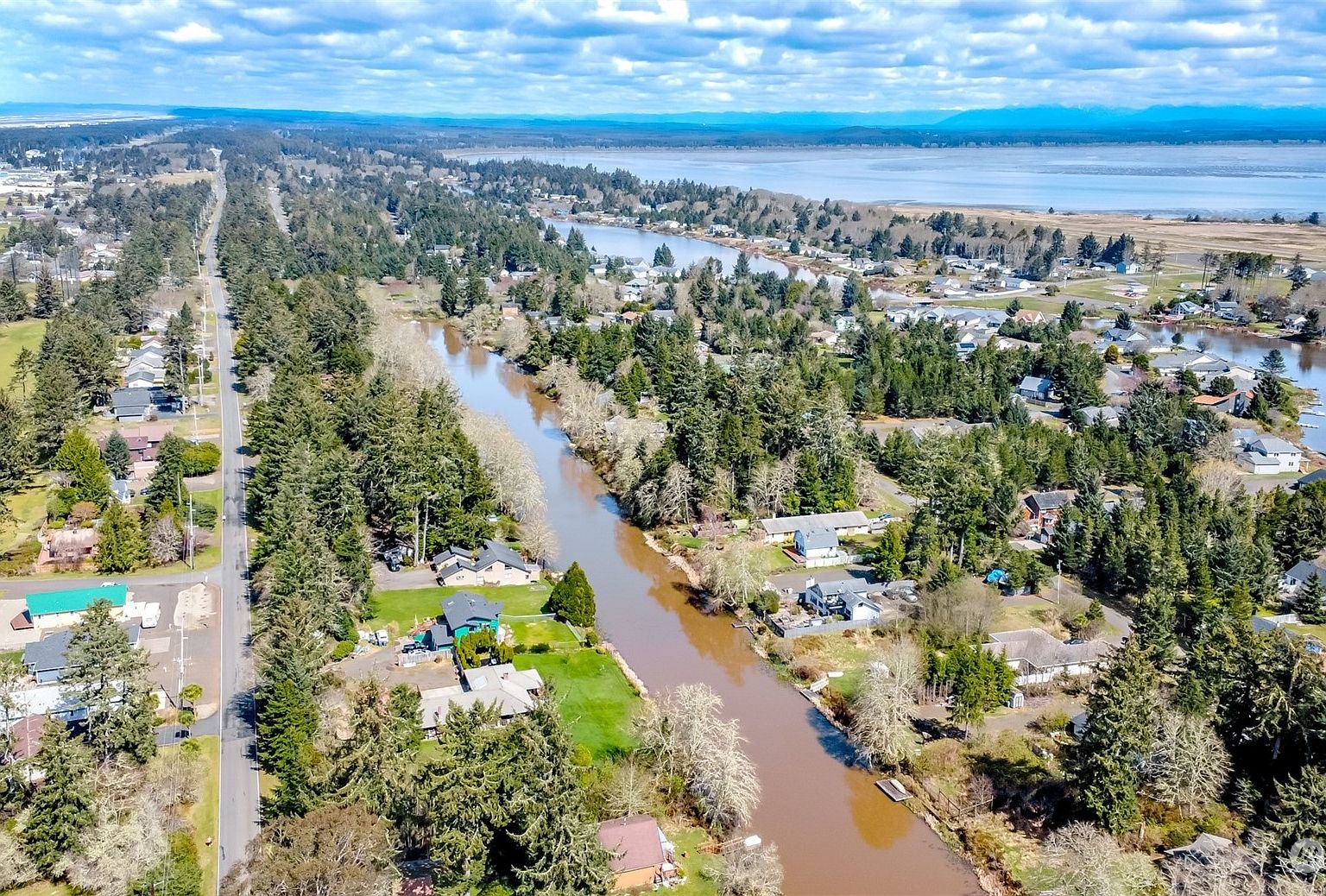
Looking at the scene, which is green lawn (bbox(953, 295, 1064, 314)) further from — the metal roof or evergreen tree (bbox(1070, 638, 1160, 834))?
the metal roof

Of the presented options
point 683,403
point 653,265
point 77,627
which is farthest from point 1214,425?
point 653,265

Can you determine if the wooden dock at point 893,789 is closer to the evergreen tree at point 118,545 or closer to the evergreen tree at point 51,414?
the evergreen tree at point 118,545

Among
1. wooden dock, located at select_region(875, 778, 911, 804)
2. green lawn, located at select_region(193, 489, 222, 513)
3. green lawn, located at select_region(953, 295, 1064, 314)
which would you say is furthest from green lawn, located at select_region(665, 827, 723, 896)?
green lawn, located at select_region(953, 295, 1064, 314)

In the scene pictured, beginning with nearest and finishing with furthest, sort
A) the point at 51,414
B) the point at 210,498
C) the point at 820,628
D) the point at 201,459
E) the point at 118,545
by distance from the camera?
the point at 820,628, the point at 118,545, the point at 210,498, the point at 201,459, the point at 51,414

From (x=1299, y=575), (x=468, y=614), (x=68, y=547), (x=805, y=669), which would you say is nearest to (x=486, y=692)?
(x=468, y=614)

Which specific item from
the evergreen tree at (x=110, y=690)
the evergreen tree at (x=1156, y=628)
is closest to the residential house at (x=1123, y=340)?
the evergreen tree at (x=1156, y=628)

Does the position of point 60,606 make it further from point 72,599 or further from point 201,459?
point 201,459
